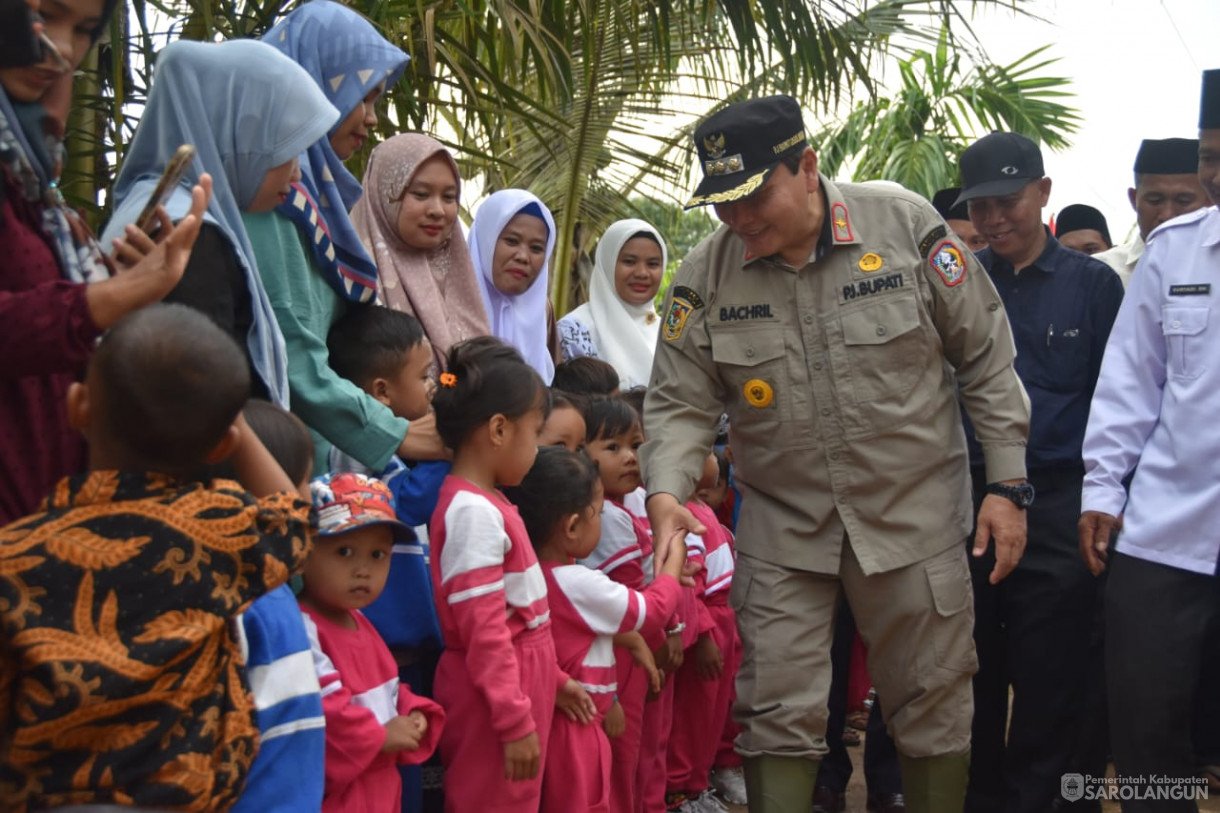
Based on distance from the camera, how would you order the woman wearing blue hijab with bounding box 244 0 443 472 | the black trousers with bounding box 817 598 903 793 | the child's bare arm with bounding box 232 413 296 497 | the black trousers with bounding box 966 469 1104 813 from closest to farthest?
the child's bare arm with bounding box 232 413 296 497 < the woman wearing blue hijab with bounding box 244 0 443 472 < the black trousers with bounding box 966 469 1104 813 < the black trousers with bounding box 817 598 903 793

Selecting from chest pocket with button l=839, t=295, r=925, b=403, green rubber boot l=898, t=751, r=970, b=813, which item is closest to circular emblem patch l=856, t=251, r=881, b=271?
chest pocket with button l=839, t=295, r=925, b=403

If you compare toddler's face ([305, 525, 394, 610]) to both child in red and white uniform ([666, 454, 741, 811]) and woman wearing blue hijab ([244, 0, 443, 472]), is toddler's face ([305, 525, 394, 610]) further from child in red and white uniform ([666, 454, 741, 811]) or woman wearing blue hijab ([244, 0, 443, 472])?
child in red and white uniform ([666, 454, 741, 811])

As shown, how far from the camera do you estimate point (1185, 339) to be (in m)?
3.55

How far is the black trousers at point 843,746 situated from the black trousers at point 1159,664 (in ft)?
4.38

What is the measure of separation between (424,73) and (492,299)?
3.82ft

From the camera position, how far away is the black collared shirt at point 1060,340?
4.42 metres

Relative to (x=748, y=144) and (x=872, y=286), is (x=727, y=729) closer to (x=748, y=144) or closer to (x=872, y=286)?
(x=872, y=286)

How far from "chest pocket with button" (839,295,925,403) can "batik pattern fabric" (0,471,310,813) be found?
2080 mm

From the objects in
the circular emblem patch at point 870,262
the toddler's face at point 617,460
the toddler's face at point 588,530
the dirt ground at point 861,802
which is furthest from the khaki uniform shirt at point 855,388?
the dirt ground at point 861,802

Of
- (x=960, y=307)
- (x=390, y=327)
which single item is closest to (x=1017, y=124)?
(x=960, y=307)

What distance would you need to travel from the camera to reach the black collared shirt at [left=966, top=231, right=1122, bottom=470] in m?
4.42

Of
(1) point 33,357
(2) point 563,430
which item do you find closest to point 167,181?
(1) point 33,357

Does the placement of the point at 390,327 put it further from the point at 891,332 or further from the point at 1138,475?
the point at 1138,475

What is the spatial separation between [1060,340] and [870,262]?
1.15 metres
